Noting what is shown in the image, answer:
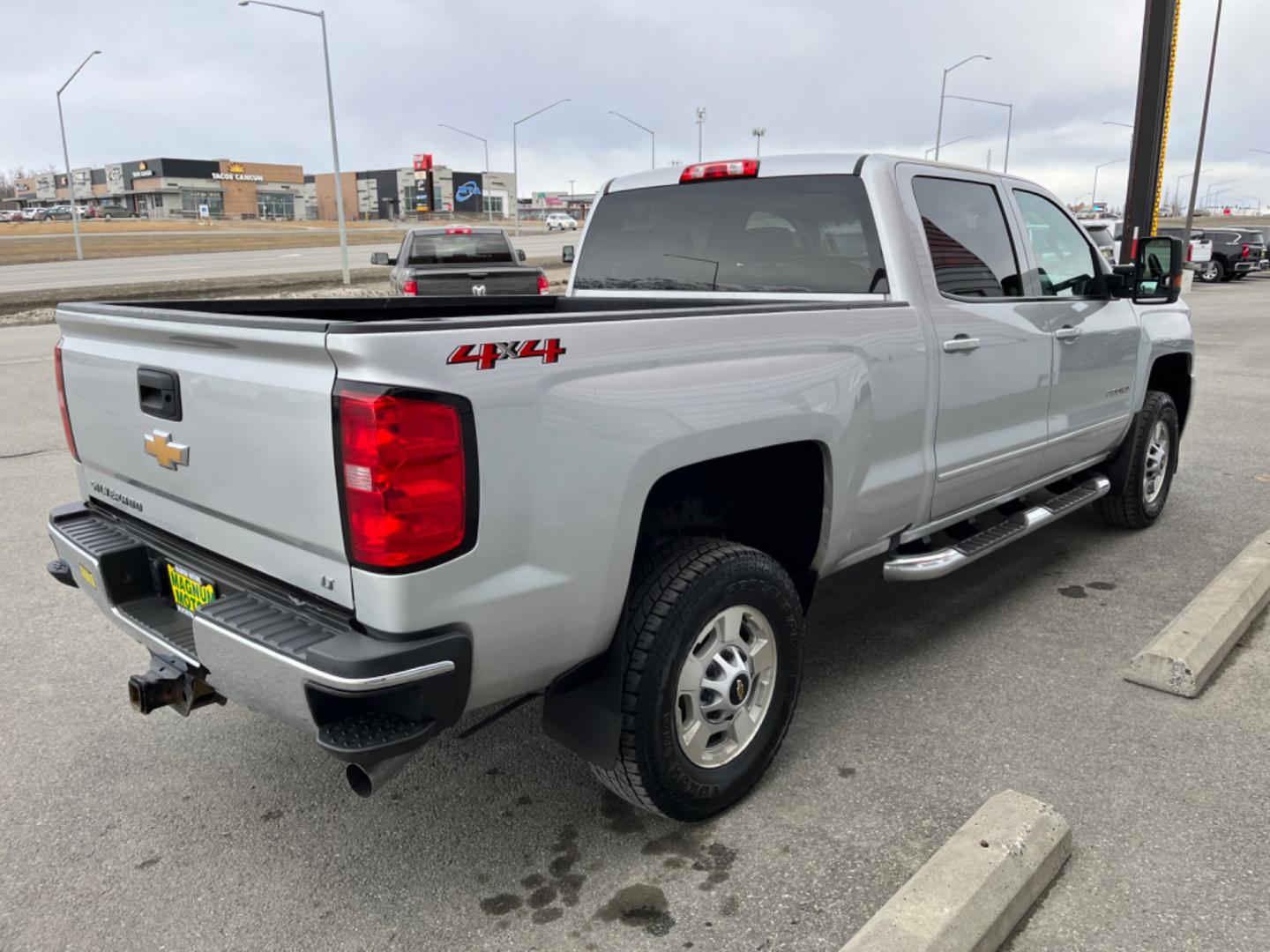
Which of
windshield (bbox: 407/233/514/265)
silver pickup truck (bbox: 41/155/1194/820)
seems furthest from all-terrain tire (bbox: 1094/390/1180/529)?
windshield (bbox: 407/233/514/265)

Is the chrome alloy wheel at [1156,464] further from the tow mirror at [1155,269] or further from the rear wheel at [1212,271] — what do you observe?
the rear wheel at [1212,271]

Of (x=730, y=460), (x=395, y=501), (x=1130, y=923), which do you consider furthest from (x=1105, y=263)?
(x=395, y=501)

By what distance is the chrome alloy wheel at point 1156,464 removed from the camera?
5609 millimetres

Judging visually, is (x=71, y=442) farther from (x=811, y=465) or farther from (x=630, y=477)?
(x=811, y=465)

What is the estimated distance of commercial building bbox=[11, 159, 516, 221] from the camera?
347ft

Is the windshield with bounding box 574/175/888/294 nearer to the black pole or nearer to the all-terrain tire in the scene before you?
the all-terrain tire

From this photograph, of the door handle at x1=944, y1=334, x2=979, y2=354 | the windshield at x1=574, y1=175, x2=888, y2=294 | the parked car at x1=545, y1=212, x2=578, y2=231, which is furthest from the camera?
the parked car at x1=545, y1=212, x2=578, y2=231

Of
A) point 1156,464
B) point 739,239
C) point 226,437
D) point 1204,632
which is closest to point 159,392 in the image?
point 226,437

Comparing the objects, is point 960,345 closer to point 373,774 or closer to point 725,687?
point 725,687

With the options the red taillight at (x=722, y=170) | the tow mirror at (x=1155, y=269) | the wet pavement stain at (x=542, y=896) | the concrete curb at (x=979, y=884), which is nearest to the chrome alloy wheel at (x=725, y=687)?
the wet pavement stain at (x=542, y=896)

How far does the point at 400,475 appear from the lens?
6.91 ft

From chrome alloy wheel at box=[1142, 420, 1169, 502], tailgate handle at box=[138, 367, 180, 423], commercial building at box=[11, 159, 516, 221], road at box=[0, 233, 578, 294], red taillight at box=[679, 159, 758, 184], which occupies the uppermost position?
commercial building at box=[11, 159, 516, 221]

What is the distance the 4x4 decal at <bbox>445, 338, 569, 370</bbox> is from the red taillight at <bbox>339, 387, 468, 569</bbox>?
12 cm

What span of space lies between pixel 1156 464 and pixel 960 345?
282 centimetres
